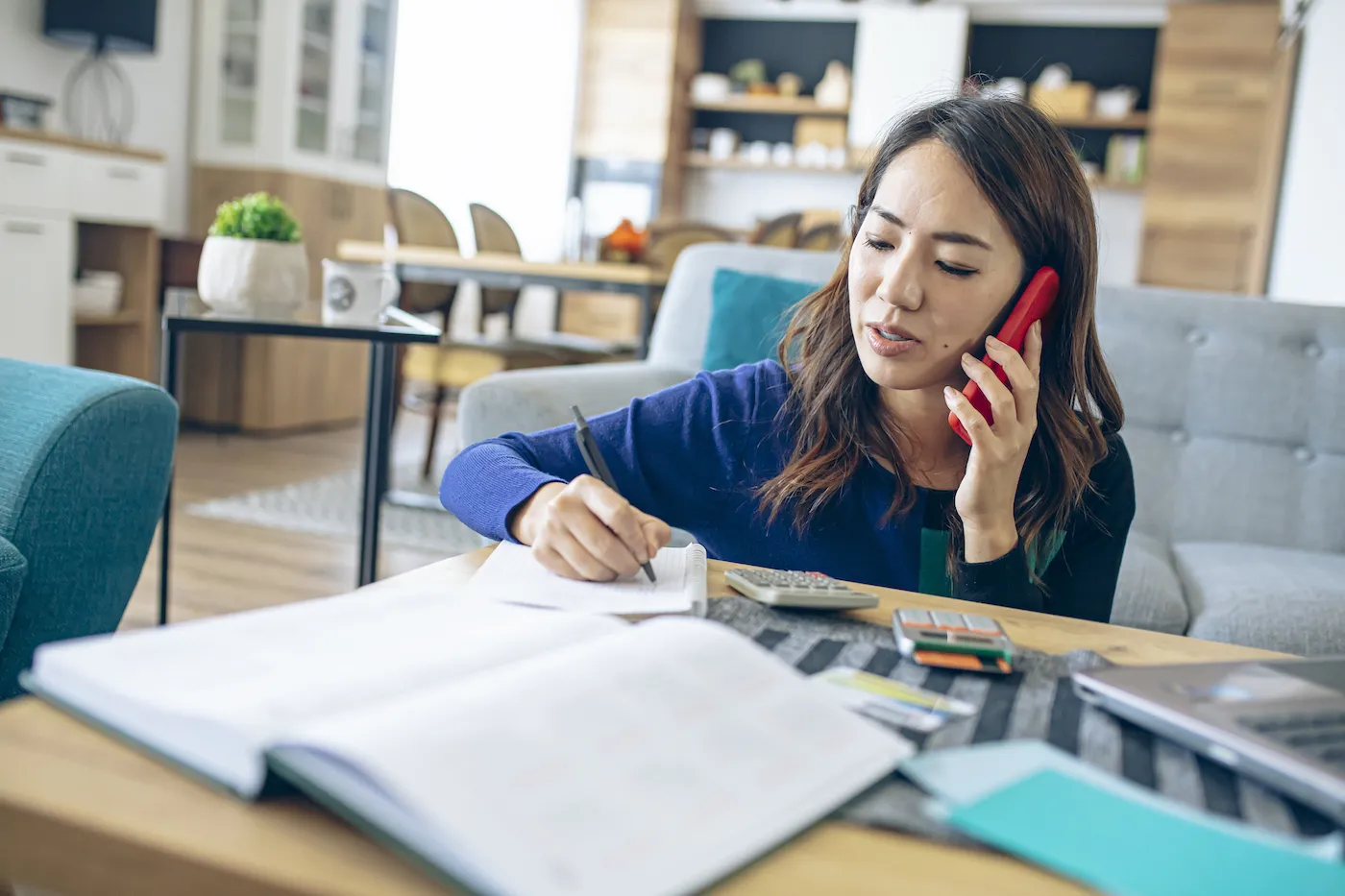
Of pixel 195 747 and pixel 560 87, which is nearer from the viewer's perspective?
pixel 195 747

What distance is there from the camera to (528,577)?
76cm

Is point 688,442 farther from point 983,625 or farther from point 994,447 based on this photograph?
point 983,625

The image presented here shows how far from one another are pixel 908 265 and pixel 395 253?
263 centimetres

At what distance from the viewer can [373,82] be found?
5.36 meters

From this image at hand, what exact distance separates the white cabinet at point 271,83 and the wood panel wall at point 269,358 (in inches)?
3.1

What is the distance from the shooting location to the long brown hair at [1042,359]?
1.05 meters

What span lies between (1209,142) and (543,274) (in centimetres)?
430

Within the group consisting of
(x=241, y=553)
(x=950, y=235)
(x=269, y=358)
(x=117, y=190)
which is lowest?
(x=241, y=553)

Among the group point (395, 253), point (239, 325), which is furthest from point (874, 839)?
point (395, 253)

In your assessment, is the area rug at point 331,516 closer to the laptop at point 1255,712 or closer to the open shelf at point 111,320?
the open shelf at point 111,320

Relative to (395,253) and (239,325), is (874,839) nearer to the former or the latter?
(239,325)

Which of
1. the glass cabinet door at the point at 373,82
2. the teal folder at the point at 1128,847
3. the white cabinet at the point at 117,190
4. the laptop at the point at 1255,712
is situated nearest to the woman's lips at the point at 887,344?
the laptop at the point at 1255,712

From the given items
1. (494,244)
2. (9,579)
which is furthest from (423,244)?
(9,579)

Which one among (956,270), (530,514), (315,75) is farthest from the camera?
(315,75)
